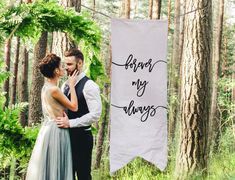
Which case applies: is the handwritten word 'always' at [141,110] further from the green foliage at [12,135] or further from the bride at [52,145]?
the green foliage at [12,135]

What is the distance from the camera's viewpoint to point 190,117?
24.0 feet

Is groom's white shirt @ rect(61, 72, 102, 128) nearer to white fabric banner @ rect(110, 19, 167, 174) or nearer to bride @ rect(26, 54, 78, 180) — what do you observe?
bride @ rect(26, 54, 78, 180)

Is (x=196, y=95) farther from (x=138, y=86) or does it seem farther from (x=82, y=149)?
(x=82, y=149)

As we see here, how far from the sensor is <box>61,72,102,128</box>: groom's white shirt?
4.83m

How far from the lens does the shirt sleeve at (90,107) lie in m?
4.83

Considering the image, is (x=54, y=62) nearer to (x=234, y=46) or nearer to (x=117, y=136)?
(x=117, y=136)

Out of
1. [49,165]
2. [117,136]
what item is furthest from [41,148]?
[117,136]

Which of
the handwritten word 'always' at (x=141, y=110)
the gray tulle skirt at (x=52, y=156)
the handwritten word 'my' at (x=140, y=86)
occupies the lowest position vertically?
the gray tulle skirt at (x=52, y=156)

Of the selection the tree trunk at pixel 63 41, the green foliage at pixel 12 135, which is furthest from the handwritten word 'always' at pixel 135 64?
the tree trunk at pixel 63 41

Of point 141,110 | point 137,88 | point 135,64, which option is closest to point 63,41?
point 135,64

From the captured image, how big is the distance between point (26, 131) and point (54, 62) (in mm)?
1136

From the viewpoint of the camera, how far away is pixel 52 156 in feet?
16.6

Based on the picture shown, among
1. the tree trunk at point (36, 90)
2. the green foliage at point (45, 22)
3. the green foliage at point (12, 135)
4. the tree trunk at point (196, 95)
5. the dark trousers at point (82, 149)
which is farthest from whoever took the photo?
the tree trunk at point (36, 90)

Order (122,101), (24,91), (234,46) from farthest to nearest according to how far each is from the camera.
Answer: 1. (234,46)
2. (24,91)
3. (122,101)
